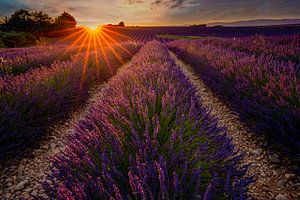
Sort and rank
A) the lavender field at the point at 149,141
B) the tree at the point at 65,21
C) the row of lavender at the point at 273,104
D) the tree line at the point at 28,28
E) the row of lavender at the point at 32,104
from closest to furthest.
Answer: the lavender field at the point at 149,141 → the row of lavender at the point at 273,104 → the row of lavender at the point at 32,104 → the tree line at the point at 28,28 → the tree at the point at 65,21

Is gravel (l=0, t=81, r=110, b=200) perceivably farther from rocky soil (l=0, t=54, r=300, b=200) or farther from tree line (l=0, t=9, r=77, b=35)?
tree line (l=0, t=9, r=77, b=35)

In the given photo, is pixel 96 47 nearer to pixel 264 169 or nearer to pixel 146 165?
pixel 264 169

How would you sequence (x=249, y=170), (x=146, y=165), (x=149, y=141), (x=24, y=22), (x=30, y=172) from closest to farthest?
(x=146, y=165), (x=149, y=141), (x=249, y=170), (x=30, y=172), (x=24, y=22)

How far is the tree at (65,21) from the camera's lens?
41.3 metres

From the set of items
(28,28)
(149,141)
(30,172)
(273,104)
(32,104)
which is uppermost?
(28,28)

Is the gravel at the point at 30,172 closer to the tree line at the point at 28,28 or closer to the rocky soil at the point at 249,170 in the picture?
the rocky soil at the point at 249,170

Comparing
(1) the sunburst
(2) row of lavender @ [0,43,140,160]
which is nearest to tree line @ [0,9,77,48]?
(1) the sunburst

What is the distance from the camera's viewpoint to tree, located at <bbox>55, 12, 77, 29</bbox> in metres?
41.3

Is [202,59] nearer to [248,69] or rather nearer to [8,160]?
[248,69]

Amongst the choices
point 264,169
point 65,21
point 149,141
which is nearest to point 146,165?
point 149,141

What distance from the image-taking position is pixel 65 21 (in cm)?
4412

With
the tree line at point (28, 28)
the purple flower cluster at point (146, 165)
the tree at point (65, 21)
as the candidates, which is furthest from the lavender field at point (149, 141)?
the tree at point (65, 21)

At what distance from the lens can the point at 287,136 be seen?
2660mm

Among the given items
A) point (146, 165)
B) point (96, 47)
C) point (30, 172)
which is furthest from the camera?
point (96, 47)
